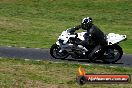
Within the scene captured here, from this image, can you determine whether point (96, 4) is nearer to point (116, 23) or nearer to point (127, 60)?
point (116, 23)

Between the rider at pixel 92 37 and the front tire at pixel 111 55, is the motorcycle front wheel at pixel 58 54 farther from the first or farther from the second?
the front tire at pixel 111 55

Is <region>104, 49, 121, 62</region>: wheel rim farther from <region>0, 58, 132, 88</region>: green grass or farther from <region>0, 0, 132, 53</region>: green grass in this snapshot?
<region>0, 0, 132, 53</region>: green grass

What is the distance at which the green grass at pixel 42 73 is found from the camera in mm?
13672

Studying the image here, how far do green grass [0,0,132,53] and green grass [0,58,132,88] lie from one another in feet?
33.0

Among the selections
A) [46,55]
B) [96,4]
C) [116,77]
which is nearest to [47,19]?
[96,4]

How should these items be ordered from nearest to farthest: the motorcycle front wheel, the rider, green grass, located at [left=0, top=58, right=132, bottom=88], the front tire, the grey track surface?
green grass, located at [left=0, top=58, right=132, bottom=88]
the rider
the front tire
the grey track surface
the motorcycle front wheel

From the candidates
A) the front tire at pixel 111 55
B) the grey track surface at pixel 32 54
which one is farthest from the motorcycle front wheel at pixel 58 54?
the front tire at pixel 111 55

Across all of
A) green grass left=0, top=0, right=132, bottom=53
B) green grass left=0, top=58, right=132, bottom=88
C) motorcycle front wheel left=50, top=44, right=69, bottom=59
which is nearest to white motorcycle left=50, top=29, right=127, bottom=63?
motorcycle front wheel left=50, top=44, right=69, bottom=59

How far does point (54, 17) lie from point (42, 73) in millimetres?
31088

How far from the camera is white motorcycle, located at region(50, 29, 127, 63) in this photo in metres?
19.2

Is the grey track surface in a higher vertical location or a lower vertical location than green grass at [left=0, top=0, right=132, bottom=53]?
higher

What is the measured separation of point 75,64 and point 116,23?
2646 centimetres

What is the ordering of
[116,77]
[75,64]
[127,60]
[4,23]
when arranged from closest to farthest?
[116,77], [75,64], [127,60], [4,23]

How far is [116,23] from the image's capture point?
4378cm
